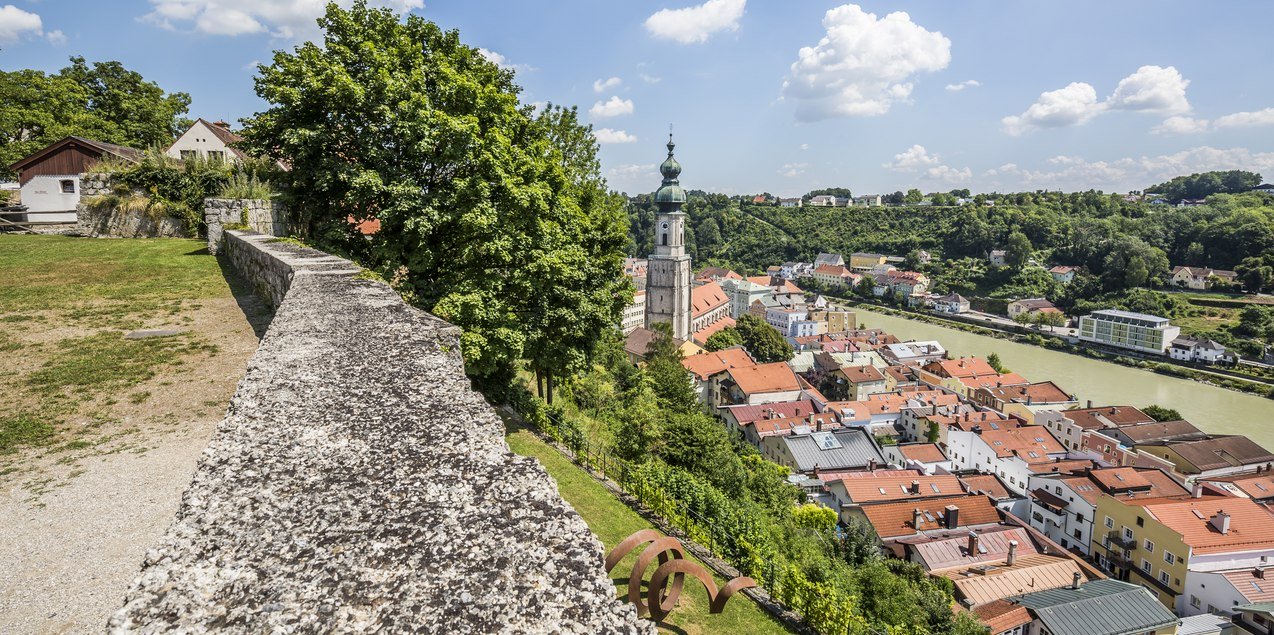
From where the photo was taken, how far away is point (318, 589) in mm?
2029

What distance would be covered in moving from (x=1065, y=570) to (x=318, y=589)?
28465 millimetres

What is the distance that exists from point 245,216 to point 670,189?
139ft

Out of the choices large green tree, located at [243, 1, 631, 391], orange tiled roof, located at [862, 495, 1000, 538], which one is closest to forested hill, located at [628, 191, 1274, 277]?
orange tiled roof, located at [862, 495, 1000, 538]

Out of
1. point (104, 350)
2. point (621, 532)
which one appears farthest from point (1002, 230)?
point (104, 350)

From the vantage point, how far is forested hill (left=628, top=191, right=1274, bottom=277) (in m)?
82.9

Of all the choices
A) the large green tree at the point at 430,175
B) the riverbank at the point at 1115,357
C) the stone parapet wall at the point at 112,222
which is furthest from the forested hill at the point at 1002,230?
the large green tree at the point at 430,175

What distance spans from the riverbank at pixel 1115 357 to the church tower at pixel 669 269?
42470mm

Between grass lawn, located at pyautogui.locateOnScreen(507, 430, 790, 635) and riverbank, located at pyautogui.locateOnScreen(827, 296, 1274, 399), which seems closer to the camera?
grass lawn, located at pyautogui.locateOnScreen(507, 430, 790, 635)

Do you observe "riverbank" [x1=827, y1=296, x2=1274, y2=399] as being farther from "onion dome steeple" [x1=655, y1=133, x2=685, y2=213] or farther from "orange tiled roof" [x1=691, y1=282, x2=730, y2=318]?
"onion dome steeple" [x1=655, y1=133, x2=685, y2=213]

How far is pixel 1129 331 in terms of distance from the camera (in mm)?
62750

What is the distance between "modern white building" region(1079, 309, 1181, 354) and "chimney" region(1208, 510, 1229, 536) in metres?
46.3

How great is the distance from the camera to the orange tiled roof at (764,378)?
1767 inches

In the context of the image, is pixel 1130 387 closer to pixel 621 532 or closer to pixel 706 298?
pixel 706 298

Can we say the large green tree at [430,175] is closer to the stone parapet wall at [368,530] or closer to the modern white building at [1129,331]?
the stone parapet wall at [368,530]
